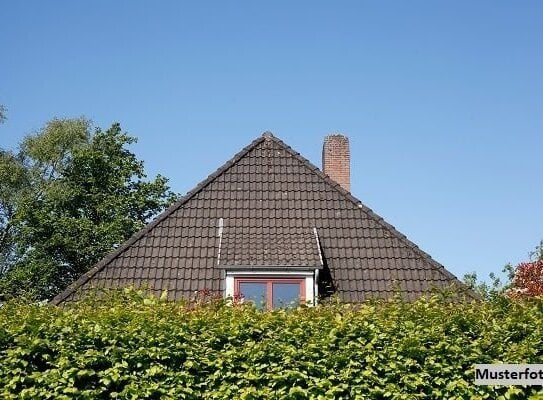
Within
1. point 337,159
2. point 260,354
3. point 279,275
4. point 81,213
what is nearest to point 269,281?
point 279,275

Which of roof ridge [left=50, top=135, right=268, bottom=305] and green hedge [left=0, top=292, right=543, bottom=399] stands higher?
roof ridge [left=50, top=135, right=268, bottom=305]

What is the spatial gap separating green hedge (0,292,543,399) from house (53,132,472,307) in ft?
19.7

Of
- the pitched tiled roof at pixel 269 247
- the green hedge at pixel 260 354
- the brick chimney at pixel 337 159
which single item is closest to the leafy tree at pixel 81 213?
the brick chimney at pixel 337 159

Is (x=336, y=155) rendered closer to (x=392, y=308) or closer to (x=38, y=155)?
(x=392, y=308)

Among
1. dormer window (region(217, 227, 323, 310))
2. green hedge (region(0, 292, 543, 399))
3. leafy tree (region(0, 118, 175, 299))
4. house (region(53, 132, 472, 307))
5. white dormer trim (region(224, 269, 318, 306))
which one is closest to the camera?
green hedge (region(0, 292, 543, 399))

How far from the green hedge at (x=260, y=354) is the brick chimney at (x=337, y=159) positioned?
38.5ft

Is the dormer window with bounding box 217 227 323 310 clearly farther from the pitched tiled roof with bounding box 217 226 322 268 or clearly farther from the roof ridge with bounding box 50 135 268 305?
the roof ridge with bounding box 50 135 268 305

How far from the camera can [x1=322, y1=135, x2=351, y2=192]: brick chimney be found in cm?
2186

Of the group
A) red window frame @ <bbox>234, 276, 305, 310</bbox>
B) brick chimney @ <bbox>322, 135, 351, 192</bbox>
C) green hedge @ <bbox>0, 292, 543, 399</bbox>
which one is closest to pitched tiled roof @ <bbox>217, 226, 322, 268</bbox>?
red window frame @ <bbox>234, 276, 305, 310</bbox>

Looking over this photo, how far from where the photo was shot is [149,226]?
59.8 ft

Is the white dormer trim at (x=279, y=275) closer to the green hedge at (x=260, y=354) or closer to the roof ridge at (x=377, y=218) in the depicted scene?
the roof ridge at (x=377, y=218)

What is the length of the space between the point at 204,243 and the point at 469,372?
8.91m

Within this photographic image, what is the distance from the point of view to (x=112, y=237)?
116ft

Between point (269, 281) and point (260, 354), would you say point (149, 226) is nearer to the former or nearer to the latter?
point (269, 281)
